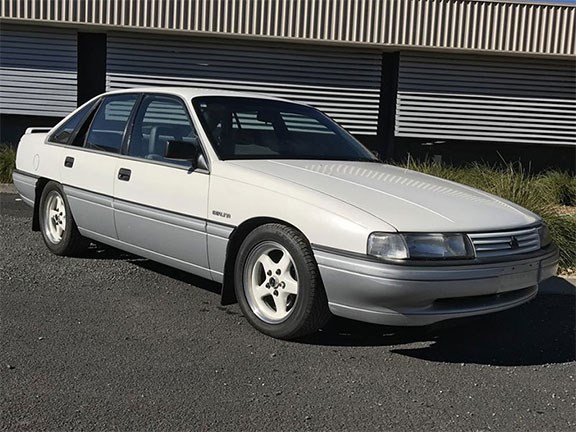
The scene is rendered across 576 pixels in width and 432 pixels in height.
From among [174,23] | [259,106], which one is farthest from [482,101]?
[259,106]

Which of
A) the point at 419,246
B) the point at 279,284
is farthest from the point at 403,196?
the point at 279,284

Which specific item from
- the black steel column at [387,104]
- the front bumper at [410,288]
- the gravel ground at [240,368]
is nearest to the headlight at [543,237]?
the front bumper at [410,288]

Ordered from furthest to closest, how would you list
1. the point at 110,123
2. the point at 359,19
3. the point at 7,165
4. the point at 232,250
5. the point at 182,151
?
the point at 359,19
the point at 7,165
the point at 110,123
the point at 182,151
the point at 232,250

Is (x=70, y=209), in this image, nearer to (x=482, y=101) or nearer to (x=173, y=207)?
(x=173, y=207)

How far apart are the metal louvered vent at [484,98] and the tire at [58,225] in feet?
24.7

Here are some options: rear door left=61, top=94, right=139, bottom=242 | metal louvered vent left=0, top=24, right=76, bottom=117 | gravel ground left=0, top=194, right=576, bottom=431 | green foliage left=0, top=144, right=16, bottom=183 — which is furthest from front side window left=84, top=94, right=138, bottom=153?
metal louvered vent left=0, top=24, right=76, bottom=117

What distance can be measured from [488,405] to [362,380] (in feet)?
2.08

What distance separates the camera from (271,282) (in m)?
4.04

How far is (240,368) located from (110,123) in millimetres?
2685

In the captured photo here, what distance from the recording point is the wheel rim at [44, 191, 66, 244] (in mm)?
5797

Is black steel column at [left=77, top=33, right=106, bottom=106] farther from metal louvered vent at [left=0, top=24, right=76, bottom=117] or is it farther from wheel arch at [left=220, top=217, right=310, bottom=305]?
wheel arch at [left=220, top=217, right=310, bottom=305]

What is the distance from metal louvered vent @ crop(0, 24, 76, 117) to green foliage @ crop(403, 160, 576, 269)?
5963 mm

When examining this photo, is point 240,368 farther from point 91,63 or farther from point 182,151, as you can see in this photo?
point 91,63

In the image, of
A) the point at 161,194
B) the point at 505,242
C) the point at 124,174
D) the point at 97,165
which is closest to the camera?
the point at 505,242
